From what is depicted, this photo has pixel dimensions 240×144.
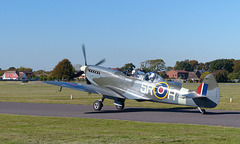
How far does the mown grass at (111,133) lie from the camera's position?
9711 mm

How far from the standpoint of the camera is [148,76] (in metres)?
19.1

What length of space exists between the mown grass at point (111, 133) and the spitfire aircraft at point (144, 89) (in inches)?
162

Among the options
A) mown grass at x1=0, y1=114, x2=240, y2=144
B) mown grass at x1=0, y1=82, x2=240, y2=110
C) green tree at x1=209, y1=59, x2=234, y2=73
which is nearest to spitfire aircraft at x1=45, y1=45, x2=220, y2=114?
mown grass at x1=0, y1=114, x2=240, y2=144

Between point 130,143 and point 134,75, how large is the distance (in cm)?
1103

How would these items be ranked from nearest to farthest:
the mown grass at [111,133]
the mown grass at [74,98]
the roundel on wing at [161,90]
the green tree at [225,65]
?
the mown grass at [111,133] < the roundel on wing at [161,90] < the mown grass at [74,98] < the green tree at [225,65]

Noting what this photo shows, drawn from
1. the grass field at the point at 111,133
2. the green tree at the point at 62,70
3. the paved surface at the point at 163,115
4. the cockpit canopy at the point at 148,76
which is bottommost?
the grass field at the point at 111,133

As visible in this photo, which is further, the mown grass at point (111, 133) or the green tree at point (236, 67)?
the green tree at point (236, 67)

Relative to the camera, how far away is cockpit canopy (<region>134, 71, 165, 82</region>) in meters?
18.7

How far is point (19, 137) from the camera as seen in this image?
33.6ft

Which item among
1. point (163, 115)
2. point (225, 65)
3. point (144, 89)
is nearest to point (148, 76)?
point (144, 89)

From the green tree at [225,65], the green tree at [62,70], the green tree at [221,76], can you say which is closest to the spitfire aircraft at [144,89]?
the green tree at [62,70]

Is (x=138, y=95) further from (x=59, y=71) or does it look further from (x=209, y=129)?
(x=59, y=71)

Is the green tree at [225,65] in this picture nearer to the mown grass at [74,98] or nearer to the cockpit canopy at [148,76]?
the mown grass at [74,98]

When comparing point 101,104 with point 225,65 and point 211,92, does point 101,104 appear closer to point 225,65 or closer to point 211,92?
point 211,92
